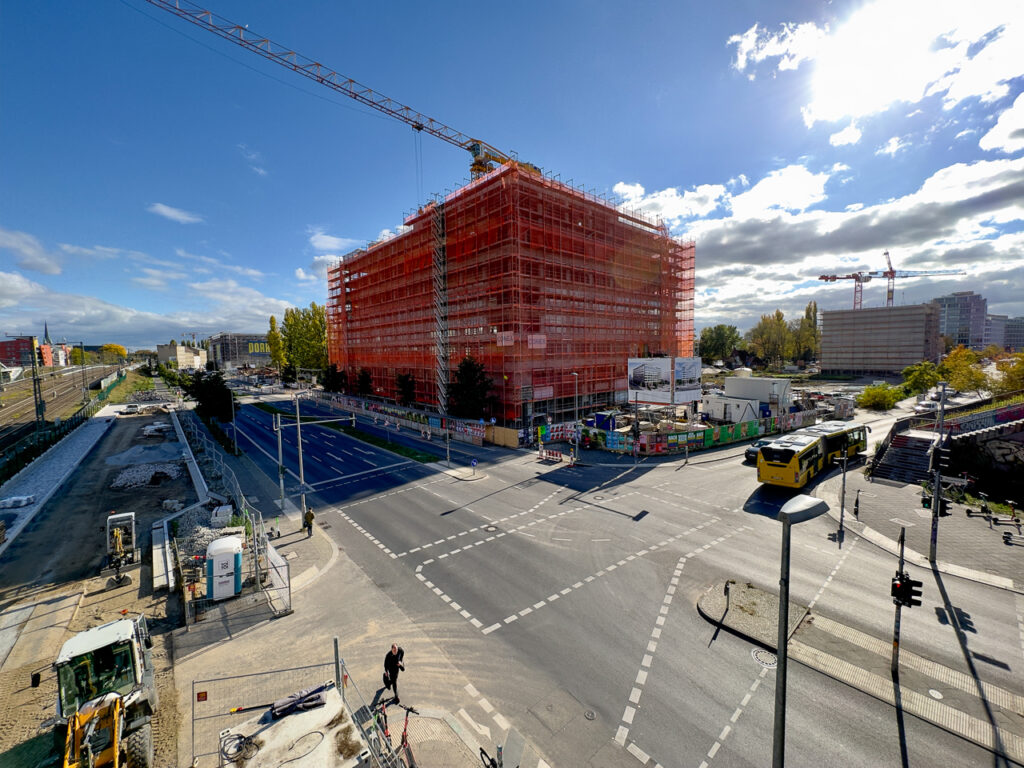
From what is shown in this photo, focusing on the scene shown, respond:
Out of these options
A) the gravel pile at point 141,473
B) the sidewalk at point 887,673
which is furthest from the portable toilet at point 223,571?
the gravel pile at point 141,473

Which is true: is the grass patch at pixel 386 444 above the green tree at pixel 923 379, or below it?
below

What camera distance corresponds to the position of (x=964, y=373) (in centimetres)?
5091

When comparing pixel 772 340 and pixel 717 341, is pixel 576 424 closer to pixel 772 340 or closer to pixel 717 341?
pixel 717 341

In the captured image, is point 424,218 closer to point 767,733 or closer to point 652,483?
point 652,483

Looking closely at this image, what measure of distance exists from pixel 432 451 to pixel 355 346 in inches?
1819

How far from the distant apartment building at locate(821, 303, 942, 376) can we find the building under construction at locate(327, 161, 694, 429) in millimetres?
86612

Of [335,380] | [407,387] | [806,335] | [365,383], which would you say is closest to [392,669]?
[407,387]

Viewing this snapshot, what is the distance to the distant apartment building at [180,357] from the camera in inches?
6471

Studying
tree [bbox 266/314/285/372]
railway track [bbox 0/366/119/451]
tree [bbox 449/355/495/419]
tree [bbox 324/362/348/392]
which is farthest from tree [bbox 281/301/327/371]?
tree [bbox 449/355/495/419]

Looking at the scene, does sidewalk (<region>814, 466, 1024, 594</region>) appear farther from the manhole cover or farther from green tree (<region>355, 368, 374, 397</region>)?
green tree (<region>355, 368, 374, 397</region>)

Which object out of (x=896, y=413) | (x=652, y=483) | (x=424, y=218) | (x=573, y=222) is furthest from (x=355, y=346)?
(x=896, y=413)

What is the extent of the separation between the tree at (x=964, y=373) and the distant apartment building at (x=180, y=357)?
20587cm

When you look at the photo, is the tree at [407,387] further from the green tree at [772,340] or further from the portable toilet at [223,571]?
the green tree at [772,340]

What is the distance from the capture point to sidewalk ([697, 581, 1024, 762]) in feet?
29.3
